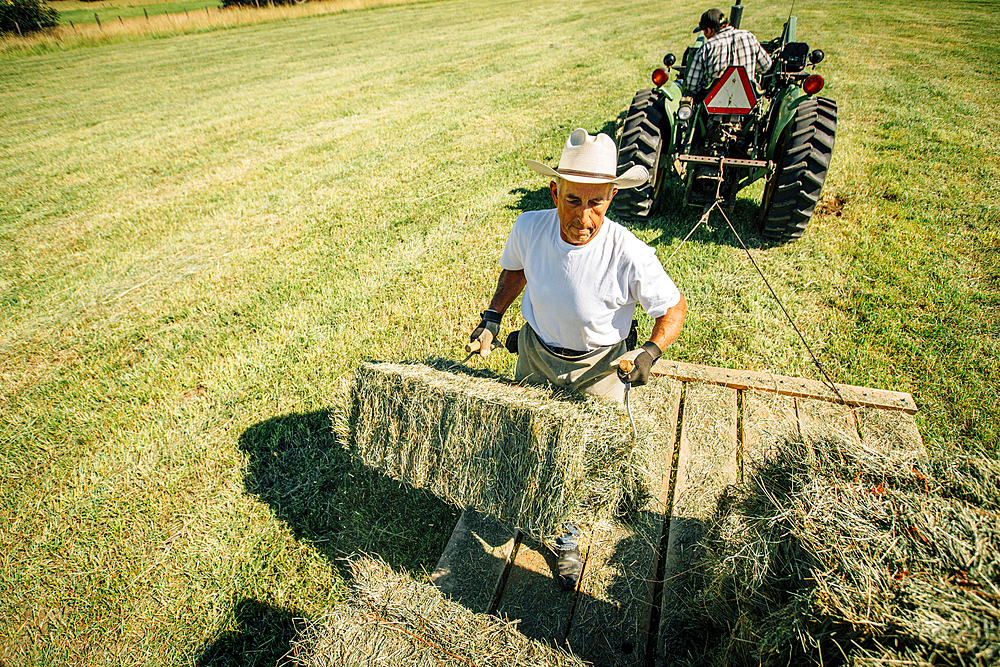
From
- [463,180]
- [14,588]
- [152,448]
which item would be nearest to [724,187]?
[463,180]

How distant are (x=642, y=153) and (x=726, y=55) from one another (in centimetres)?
124

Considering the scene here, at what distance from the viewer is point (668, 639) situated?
231cm

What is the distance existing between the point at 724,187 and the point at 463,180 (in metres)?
3.81

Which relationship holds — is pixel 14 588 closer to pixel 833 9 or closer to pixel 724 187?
pixel 724 187

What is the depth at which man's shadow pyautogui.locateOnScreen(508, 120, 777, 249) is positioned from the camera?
569cm

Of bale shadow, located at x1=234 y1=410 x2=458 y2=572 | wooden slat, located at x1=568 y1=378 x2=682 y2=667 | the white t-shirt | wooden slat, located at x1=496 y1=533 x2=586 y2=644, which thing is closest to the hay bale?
wooden slat, located at x1=568 y1=378 x2=682 y2=667

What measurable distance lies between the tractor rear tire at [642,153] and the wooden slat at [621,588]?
3.50 m

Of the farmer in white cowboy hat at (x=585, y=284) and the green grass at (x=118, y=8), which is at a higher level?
the green grass at (x=118, y=8)

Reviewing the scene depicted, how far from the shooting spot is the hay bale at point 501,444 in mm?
2150

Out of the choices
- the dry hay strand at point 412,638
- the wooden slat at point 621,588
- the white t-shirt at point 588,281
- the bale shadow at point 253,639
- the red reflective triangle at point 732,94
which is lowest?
the bale shadow at point 253,639

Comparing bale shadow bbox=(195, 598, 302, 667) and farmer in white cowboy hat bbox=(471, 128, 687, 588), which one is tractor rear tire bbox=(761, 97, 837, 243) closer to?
farmer in white cowboy hat bbox=(471, 128, 687, 588)

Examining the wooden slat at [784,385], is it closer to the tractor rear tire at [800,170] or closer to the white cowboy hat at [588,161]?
the white cowboy hat at [588,161]

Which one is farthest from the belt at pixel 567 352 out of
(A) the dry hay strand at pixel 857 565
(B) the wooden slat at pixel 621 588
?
(A) the dry hay strand at pixel 857 565

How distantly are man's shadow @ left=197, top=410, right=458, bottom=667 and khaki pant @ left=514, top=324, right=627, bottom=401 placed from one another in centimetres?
114
